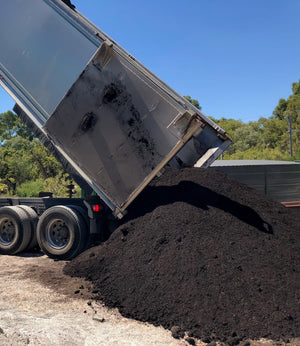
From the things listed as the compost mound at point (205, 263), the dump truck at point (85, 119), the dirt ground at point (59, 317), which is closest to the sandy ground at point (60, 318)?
the dirt ground at point (59, 317)

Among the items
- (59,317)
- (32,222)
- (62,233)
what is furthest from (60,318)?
(32,222)

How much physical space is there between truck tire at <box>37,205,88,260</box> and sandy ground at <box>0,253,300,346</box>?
2.14 feet

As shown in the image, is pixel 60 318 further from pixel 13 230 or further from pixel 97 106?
pixel 13 230

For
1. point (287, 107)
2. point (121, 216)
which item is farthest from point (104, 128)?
point (287, 107)

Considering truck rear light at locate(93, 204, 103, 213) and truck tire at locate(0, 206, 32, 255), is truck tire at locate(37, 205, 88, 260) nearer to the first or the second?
truck rear light at locate(93, 204, 103, 213)

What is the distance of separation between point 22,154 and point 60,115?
982 inches

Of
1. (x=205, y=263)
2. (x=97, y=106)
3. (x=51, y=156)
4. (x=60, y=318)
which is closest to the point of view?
(x=60, y=318)

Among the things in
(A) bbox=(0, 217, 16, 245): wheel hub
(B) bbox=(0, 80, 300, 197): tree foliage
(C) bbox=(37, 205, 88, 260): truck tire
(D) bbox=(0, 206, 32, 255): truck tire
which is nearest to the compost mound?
(C) bbox=(37, 205, 88, 260): truck tire

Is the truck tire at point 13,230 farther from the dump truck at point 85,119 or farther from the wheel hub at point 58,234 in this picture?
the wheel hub at point 58,234

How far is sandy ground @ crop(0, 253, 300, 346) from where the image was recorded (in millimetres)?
3637

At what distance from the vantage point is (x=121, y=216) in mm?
5863

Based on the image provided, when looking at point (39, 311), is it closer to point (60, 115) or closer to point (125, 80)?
point (60, 115)

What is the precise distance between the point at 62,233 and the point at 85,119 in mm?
2165

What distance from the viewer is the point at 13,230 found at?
742cm
